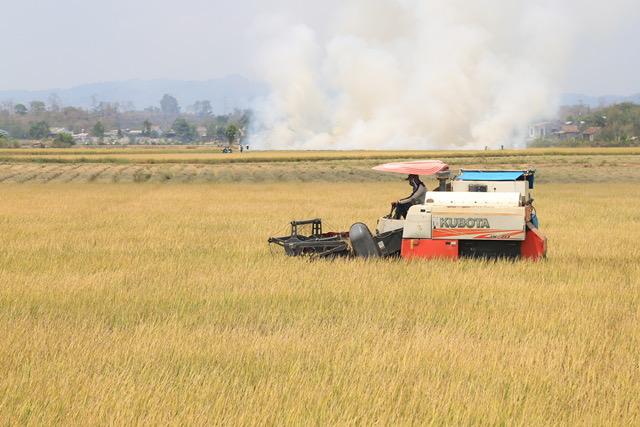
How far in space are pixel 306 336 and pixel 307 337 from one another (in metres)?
0.08

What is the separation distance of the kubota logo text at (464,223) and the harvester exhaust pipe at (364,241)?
1320mm

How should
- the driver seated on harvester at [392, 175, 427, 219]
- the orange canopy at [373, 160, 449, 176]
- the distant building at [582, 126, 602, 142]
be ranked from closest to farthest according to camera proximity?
the orange canopy at [373, 160, 449, 176] → the driver seated on harvester at [392, 175, 427, 219] → the distant building at [582, 126, 602, 142]

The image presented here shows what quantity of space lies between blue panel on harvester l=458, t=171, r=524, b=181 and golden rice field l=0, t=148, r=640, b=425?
1725mm

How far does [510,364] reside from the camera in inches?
335

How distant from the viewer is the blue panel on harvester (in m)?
17.2

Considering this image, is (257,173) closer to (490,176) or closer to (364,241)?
(490,176)

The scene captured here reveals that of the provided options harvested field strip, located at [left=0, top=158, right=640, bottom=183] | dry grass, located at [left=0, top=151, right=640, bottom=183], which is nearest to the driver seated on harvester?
harvested field strip, located at [left=0, top=158, right=640, bottom=183]

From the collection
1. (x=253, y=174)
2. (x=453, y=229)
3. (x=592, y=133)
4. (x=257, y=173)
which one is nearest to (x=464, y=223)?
(x=453, y=229)

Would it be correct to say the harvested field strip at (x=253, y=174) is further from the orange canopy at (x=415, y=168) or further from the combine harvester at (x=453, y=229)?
the orange canopy at (x=415, y=168)

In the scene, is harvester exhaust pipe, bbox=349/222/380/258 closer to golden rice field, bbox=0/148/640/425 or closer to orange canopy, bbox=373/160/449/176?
golden rice field, bbox=0/148/640/425

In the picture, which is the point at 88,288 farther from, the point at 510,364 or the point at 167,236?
the point at 167,236

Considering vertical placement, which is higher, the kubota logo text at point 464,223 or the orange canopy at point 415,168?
the orange canopy at point 415,168

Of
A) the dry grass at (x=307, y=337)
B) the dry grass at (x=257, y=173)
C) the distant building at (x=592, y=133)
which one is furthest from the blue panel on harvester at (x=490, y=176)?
the distant building at (x=592, y=133)

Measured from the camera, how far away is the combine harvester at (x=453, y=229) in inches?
603
